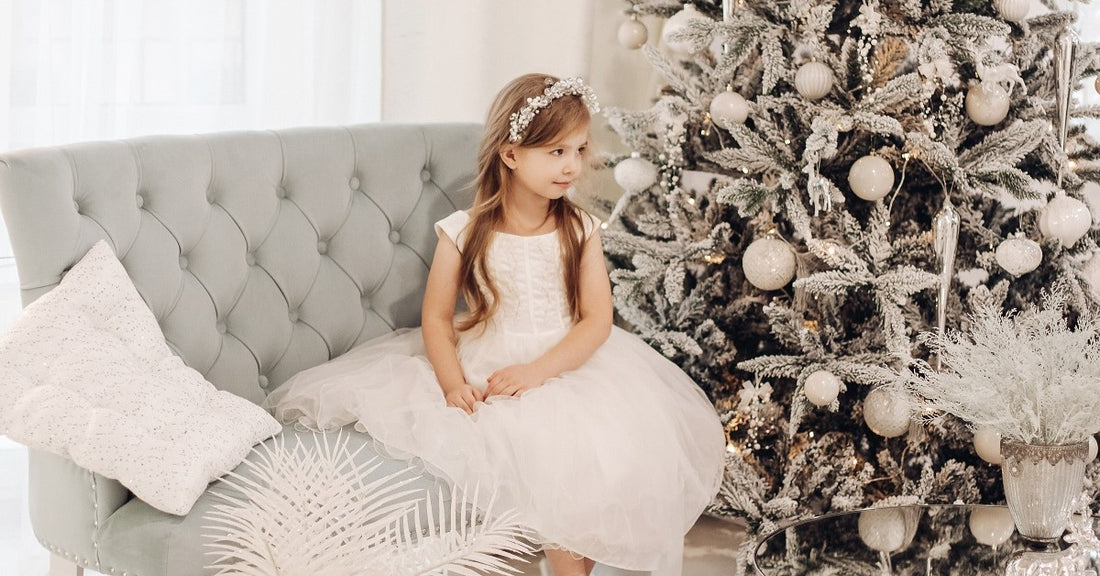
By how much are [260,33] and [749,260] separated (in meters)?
1.42

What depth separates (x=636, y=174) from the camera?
2410 mm

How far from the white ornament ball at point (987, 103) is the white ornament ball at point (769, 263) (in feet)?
1.52

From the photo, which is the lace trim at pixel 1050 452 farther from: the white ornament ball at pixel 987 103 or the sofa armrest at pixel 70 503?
the sofa armrest at pixel 70 503

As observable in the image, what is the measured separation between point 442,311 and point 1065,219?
127 cm

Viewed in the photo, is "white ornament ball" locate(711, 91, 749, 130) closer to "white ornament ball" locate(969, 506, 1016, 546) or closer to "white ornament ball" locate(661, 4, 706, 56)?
"white ornament ball" locate(661, 4, 706, 56)

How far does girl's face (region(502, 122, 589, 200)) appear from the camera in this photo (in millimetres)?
2104

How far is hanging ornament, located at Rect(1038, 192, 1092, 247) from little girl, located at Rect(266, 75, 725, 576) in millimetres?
777

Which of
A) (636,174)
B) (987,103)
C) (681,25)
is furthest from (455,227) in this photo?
(987,103)

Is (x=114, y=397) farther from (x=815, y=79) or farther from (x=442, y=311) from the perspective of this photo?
(x=815, y=79)

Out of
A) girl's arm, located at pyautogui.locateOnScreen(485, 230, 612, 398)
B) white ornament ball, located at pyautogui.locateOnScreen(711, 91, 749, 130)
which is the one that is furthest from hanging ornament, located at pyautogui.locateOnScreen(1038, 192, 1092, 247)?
girl's arm, located at pyautogui.locateOnScreen(485, 230, 612, 398)

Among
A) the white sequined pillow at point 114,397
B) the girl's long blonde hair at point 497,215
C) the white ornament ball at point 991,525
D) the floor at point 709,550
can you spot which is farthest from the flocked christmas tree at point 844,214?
the white sequined pillow at point 114,397

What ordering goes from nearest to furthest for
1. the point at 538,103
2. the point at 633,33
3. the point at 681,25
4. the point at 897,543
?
the point at 897,543
the point at 538,103
the point at 681,25
the point at 633,33

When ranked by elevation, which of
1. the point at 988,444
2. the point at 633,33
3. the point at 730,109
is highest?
the point at 633,33

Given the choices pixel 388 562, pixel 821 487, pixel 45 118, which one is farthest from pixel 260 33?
pixel 388 562
